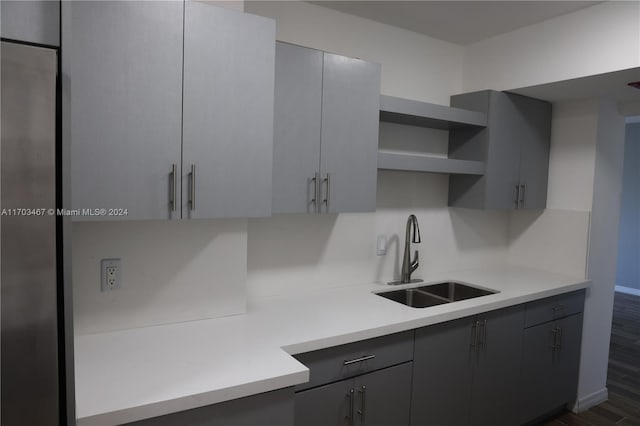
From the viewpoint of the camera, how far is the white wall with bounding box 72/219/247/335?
1674 mm

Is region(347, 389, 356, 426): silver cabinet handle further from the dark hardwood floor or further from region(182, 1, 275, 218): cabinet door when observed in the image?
the dark hardwood floor

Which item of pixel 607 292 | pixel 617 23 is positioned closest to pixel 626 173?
pixel 607 292

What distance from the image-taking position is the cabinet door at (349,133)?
2096 mm

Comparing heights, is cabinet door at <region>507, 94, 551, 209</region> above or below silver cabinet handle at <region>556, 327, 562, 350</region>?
above

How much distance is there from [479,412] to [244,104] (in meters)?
2.11

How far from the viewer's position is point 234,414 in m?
1.39

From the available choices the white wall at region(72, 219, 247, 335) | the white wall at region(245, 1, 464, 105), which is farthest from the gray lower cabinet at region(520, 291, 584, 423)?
the white wall at region(72, 219, 247, 335)

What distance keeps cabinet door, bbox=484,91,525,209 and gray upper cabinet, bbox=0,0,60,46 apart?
8.34 feet

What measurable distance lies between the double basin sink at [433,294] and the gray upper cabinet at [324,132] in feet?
2.35

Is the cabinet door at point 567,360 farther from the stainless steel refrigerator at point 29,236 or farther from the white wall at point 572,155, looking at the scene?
the stainless steel refrigerator at point 29,236

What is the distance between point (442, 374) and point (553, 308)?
1.09 m

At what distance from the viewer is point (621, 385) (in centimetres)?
342

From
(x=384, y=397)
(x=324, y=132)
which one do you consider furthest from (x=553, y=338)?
(x=324, y=132)

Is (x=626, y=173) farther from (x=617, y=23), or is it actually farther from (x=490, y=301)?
(x=490, y=301)
